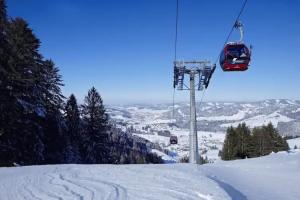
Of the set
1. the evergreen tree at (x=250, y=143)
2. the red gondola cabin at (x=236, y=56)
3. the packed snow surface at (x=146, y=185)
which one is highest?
the red gondola cabin at (x=236, y=56)

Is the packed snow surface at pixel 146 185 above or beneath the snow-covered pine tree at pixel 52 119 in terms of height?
beneath

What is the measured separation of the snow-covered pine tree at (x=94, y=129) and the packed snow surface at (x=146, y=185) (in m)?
26.5

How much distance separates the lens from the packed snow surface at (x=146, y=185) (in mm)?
7535

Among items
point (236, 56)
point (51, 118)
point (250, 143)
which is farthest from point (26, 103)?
point (250, 143)

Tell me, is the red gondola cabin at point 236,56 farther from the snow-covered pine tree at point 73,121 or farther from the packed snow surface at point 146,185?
the snow-covered pine tree at point 73,121

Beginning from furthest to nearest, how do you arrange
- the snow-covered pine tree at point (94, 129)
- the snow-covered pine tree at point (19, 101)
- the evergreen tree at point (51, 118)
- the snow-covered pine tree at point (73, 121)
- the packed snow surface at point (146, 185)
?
the snow-covered pine tree at point (94, 129) < the snow-covered pine tree at point (73, 121) < the evergreen tree at point (51, 118) < the snow-covered pine tree at point (19, 101) < the packed snow surface at point (146, 185)

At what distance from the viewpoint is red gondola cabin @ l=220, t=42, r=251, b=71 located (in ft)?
62.4

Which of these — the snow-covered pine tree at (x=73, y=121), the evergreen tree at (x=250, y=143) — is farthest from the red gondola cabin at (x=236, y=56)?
the evergreen tree at (x=250, y=143)

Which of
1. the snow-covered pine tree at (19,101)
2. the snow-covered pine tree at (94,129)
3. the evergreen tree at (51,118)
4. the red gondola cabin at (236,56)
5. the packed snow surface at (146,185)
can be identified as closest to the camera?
the packed snow surface at (146,185)

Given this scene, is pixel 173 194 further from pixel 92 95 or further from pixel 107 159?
pixel 92 95

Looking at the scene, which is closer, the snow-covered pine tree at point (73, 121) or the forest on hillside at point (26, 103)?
the forest on hillside at point (26, 103)

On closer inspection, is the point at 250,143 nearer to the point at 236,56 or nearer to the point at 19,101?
the point at 236,56

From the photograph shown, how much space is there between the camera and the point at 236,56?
19078mm

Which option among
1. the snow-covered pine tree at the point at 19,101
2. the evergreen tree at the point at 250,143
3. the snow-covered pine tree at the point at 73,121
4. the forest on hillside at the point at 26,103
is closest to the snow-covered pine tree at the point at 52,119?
the forest on hillside at the point at 26,103
